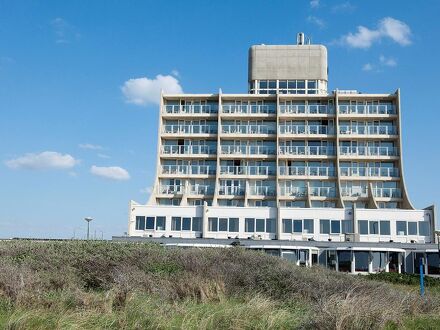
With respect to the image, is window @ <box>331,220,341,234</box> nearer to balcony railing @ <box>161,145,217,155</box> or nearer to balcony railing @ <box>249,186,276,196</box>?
balcony railing @ <box>249,186,276,196</box>

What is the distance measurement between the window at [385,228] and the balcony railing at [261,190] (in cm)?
→ 1213

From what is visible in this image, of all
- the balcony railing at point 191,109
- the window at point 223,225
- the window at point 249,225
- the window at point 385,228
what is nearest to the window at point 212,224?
the window at point 223,225

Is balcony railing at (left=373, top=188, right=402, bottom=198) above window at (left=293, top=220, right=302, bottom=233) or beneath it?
above

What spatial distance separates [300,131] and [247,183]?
8.23m

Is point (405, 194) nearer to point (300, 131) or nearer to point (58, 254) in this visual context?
point (300, 131)

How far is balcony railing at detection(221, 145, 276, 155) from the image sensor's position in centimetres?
6022

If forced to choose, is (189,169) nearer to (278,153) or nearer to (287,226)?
(278,153)

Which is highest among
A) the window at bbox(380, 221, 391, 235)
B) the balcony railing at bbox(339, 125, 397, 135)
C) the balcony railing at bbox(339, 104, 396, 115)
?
the balcony railing at bbox(339, 104, 396, 115)

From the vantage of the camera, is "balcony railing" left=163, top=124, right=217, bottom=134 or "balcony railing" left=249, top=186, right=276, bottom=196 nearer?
"balcony railing" left=249, top=186, right=276, bottom=196

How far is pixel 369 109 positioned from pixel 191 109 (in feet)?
63.7

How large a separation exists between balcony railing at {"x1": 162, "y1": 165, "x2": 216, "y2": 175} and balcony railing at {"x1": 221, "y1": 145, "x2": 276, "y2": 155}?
2447 mm

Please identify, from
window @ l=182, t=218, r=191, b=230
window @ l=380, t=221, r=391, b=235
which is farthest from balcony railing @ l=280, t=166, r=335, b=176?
window @ l=182, t=218, r=191, b=230

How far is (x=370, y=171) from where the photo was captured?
58906 mm

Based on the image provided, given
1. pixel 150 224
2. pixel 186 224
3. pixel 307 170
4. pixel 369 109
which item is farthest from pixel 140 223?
pixel 369 109
